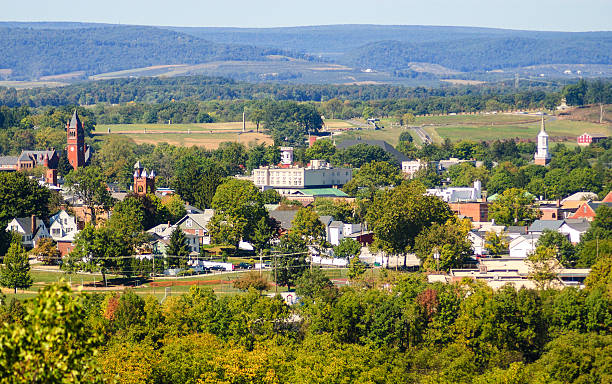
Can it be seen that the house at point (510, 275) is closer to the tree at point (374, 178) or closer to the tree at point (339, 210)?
the tree at point (339, 210)

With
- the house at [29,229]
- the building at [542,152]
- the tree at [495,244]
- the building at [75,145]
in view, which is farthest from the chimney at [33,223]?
the building at [542,152]

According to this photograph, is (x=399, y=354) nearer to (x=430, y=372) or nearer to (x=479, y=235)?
(x=430, y=372)

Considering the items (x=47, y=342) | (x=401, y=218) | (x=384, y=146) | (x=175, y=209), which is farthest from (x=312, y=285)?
(x=384, y=146)

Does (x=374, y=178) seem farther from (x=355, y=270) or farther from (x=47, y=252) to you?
(x=47, y=252)

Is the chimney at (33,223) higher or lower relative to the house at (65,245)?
higher

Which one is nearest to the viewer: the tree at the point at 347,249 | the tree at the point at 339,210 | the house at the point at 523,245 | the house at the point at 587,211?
the tree at the point at 347,249

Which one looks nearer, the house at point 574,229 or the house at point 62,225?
the house at point 62,225

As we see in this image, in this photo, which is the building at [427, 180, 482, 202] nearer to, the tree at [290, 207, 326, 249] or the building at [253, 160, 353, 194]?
the building at [253, 160, 353, 194]

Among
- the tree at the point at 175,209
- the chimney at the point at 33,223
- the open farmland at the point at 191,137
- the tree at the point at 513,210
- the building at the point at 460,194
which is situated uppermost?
the chimney at the point at 33,223
